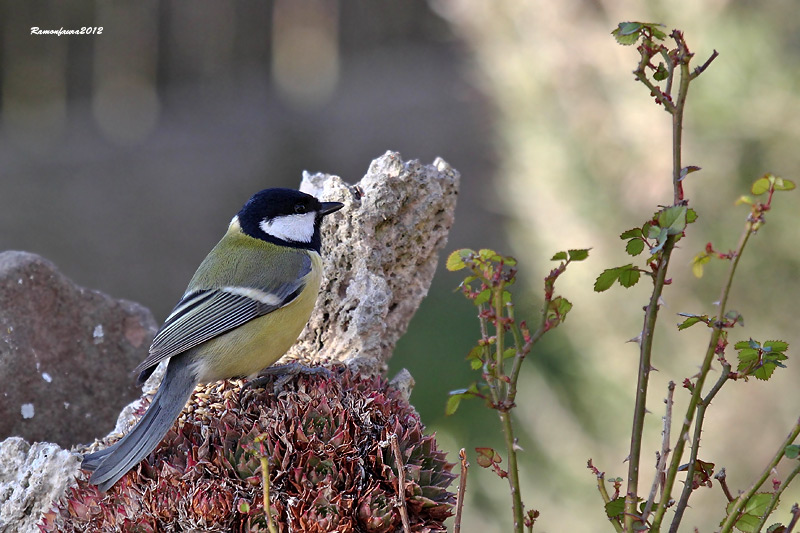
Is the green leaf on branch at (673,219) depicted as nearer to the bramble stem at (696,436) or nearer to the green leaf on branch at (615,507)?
the bramble stem at (696,436)

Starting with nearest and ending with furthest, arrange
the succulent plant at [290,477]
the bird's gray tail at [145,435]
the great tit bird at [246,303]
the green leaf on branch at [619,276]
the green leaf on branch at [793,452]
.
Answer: the green leaf on branch at [793,452], the green leaf on branch at [619,276], the succulent plant at [290,477], the bird's gray tail at [145,435], the great tit bird at [246,303]

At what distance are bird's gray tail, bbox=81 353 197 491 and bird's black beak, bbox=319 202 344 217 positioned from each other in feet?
2.19

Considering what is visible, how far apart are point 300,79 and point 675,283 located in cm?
555

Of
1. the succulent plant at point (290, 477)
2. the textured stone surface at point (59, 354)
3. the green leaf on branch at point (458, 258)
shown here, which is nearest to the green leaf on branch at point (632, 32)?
the green leaf on branch at point (458, 258)

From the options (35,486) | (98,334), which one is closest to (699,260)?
(35,486)

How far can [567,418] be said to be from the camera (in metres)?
4.45

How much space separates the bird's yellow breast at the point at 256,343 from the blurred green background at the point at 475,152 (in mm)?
1395

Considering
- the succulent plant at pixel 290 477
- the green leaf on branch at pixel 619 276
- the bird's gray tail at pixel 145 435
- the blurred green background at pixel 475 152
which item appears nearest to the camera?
the green leaf on branch at pixel 619 276

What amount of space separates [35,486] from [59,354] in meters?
0.73

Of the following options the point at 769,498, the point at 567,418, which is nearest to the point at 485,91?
the point at 567,418

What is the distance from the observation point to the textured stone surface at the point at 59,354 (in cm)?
289

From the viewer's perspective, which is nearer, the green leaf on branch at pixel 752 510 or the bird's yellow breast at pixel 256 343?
the green leaf on branch at pixel 752 510

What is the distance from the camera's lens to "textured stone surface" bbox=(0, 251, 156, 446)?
289cm

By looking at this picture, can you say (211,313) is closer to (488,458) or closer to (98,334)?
(98,334)
